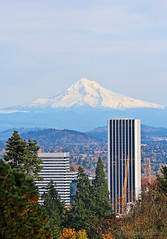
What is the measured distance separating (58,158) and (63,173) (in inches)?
173

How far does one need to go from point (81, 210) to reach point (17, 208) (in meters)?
25.0

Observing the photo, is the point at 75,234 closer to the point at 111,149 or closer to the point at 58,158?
the point at 111,149

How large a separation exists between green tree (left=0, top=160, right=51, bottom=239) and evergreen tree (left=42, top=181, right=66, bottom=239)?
66.4 ft

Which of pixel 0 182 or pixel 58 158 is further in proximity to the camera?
pixel 58 158

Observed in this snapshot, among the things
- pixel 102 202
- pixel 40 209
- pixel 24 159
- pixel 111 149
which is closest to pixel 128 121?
pixel 111 149

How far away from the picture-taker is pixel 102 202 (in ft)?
136

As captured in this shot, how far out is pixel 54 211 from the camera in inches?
1489

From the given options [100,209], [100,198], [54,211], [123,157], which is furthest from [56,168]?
[54,211]

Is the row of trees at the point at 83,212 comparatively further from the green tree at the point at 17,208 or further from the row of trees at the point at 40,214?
the green tree at the point at 17,208

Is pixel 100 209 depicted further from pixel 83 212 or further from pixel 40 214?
pixel 40 214

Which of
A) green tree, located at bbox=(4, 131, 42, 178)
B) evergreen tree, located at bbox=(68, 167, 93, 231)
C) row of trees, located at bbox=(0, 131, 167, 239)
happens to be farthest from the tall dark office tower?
green tree, located at bbox=(4, 131, 42, 178)

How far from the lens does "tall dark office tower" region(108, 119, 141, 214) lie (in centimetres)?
12025

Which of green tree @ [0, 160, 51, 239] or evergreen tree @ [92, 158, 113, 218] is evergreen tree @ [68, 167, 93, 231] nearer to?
evergreen tree @ [92, 158, 113, 218]

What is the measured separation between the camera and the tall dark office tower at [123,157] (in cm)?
12025
